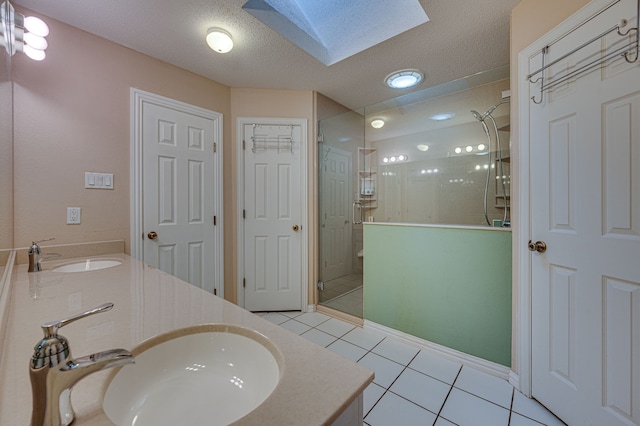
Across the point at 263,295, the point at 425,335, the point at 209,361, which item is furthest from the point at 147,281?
the point at 425,335

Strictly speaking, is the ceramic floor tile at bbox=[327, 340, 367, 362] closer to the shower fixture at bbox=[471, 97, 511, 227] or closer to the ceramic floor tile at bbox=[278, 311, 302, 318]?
the ceramic floor tile at bbox=[278, 311, 302, 318]

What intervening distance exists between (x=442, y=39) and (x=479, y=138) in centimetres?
86

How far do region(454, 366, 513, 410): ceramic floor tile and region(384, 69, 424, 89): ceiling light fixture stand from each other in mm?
2423

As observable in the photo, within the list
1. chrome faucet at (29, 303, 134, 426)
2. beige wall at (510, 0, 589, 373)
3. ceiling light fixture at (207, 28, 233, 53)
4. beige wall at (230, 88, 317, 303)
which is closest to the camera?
chrome faucet at (29, 303, 134, 426)

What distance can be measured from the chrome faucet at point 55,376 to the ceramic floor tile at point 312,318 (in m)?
2.20

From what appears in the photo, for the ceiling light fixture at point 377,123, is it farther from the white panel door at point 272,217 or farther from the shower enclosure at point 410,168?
the white panel door at point 272,217

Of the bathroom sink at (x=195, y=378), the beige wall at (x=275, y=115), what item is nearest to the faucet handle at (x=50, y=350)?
the bathroom sink at (x=195, y=378)

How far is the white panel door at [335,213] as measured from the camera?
286 cm

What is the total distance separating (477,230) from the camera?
1790 millimetres

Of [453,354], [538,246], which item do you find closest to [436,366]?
[453,354]

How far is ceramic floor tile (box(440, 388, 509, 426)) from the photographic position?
133 centimetres

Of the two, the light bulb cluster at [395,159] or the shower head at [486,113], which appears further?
the light bulb cluster at [395,159]

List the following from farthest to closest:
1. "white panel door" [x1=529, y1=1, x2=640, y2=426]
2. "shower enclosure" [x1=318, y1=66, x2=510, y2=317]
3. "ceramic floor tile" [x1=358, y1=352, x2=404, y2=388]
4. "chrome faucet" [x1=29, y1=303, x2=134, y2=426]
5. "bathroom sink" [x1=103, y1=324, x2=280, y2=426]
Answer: "shower enclosure" [x1=318, y1=66, x2=510, y2=317], "ceramic floor tile" [x1=358, y1=352, x2=404, y2=388], "white panel door" [x1=529, y1=1, x2=640, y2=426], "bathroom sink" [x1=103, y1=324, x2=280, y2=426], "chrome faucet" [x1=29, y1=303, x2=134, y2=426]

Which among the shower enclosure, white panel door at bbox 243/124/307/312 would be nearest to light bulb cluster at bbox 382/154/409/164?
the shower enclosure
